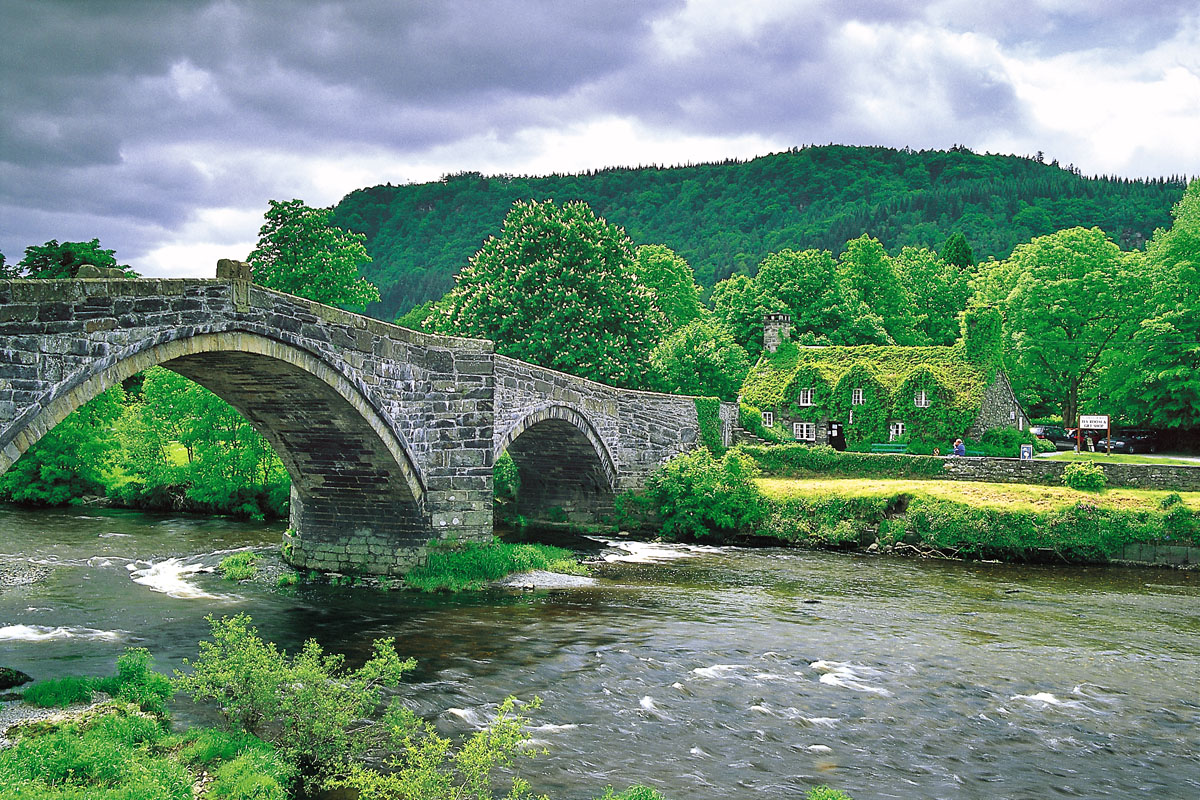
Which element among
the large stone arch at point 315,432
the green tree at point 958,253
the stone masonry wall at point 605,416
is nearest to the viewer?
the large stone arch at point 315,432

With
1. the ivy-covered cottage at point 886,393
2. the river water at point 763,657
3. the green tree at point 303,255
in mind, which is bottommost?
the river water at point 763,657

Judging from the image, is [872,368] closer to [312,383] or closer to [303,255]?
[303,255]

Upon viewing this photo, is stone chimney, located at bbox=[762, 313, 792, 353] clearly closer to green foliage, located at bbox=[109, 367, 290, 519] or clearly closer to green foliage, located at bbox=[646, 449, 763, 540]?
green foliage, located at bbox=[646, 449, 763, 540]

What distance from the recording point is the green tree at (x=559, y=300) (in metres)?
36.6

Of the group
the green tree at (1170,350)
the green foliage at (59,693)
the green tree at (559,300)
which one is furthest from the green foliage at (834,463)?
the green foliage at (59,693)

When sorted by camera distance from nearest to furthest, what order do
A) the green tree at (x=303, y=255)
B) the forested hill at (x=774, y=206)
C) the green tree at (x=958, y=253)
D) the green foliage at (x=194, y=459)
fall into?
1. the green foliage at (x=194, y=459)
2. the green tree at (x=303, y=255)
3. the green tree at (x=958, y=253)
4. the forested hill at (x=774, y=206)

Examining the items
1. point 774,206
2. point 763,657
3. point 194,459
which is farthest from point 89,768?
point 774,206

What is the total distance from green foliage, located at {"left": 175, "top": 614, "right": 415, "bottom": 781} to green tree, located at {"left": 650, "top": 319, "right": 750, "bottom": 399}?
91.0 feet

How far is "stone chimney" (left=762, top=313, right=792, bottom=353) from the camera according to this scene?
1667 inches

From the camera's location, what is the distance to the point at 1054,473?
29.1m

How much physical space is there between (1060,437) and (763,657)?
3367cm

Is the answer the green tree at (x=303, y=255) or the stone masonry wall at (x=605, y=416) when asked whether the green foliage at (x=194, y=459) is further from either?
the stone masonry wall at (x=605, y=416)

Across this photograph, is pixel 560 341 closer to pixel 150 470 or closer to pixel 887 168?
pixel 150 470

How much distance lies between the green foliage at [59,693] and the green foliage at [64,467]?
948 inches
